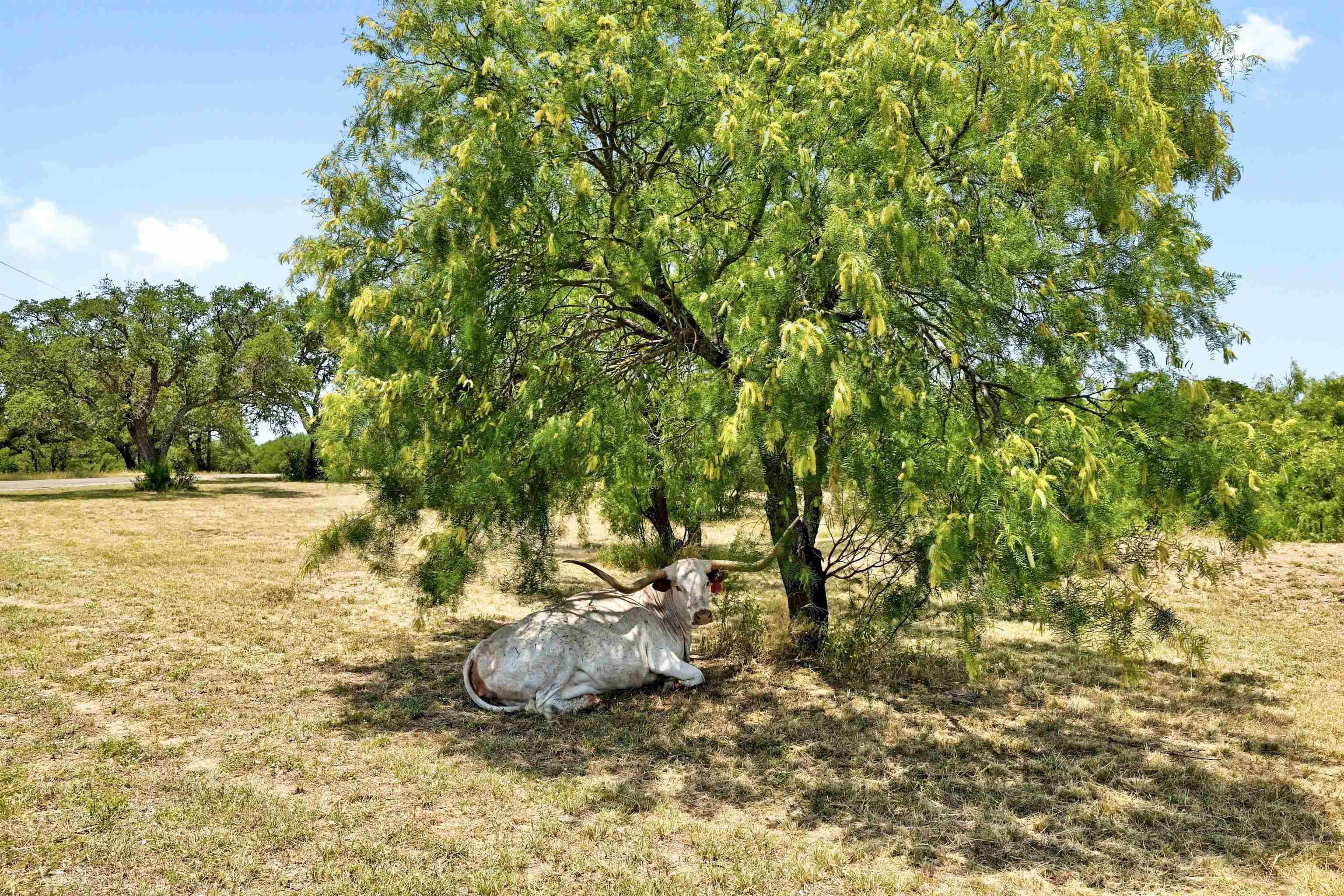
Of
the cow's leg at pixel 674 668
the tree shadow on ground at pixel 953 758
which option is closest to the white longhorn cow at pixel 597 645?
the cow's leg at pixel 674 668

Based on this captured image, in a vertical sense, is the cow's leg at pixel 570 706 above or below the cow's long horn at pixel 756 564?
below

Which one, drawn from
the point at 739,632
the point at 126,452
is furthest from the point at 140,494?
the point at 739,632

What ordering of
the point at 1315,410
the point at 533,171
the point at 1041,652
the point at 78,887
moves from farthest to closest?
the point at 1315,410 → the point at 1041,652 → the point at 533,171 → the point at 78,887

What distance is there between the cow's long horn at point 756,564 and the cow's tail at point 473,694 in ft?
6.86

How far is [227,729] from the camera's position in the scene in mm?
6789

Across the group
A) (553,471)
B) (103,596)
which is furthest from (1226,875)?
(103,596)

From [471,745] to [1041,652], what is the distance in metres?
6.18

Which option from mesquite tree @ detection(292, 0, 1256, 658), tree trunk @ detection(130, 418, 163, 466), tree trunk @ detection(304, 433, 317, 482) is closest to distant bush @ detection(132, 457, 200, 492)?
tree trunk @ detection(130, 418, 163, 466)

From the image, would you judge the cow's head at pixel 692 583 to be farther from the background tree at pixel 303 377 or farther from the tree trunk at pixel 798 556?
the background tree at pixel 303 377

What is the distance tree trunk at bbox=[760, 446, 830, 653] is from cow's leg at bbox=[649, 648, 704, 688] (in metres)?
1.20

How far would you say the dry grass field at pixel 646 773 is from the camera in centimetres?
468

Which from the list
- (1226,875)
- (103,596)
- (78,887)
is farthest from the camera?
(103,596)

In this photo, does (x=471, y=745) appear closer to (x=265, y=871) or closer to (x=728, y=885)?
(x=265, y=871)

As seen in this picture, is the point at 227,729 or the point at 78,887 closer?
the point at 78,887
